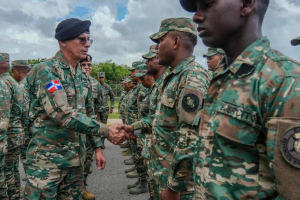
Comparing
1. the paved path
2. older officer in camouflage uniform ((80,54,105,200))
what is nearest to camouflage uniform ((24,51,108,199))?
older officer in camouflage uniform ((80,54,105,200))

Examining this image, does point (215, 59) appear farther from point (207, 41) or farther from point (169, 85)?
point (207, 41)

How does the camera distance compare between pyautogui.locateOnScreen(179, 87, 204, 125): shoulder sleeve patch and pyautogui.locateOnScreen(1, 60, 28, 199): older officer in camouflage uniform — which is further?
pyautogui.locateOnScreen(1, 60, 28, 199): older officer in camouflage uniform

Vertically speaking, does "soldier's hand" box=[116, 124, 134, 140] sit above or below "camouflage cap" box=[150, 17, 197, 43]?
below

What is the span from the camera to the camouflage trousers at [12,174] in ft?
14.4

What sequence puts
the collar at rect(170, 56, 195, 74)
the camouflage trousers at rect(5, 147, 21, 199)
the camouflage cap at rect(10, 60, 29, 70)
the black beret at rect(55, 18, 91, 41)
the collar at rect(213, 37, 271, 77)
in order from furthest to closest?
the camouflage cap at rect(10, 60, 29, 70), the camouflage trousers at rect(5, 147, 21, 199), the black beret at rect(55, 18, 91, 41), the collar at rect(170, 56, 195, 74), the collar at rect(213, 37, 271, 77)

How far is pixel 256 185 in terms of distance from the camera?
3.71ft

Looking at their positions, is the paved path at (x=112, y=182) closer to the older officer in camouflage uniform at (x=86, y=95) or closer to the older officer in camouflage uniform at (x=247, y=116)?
the older officer in camouflage uniform at (x=86, y=95)

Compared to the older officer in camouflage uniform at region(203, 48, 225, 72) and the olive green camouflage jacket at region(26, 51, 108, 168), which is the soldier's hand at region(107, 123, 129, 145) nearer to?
the olive green camouflage jacket at region(26, 51, 108, 168)

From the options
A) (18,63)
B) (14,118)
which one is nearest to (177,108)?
(14,118)

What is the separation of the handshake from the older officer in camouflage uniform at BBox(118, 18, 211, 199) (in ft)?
2.01

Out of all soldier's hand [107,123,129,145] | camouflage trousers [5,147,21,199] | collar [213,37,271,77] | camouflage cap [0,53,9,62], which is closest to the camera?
collar [213,37,271,77]

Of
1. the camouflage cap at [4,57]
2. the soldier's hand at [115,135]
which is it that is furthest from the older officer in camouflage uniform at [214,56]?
the camouflage cap at [4,57]

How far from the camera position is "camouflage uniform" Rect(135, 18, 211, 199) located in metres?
1.96

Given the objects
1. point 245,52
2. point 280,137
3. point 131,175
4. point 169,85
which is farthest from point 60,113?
point 131,175
